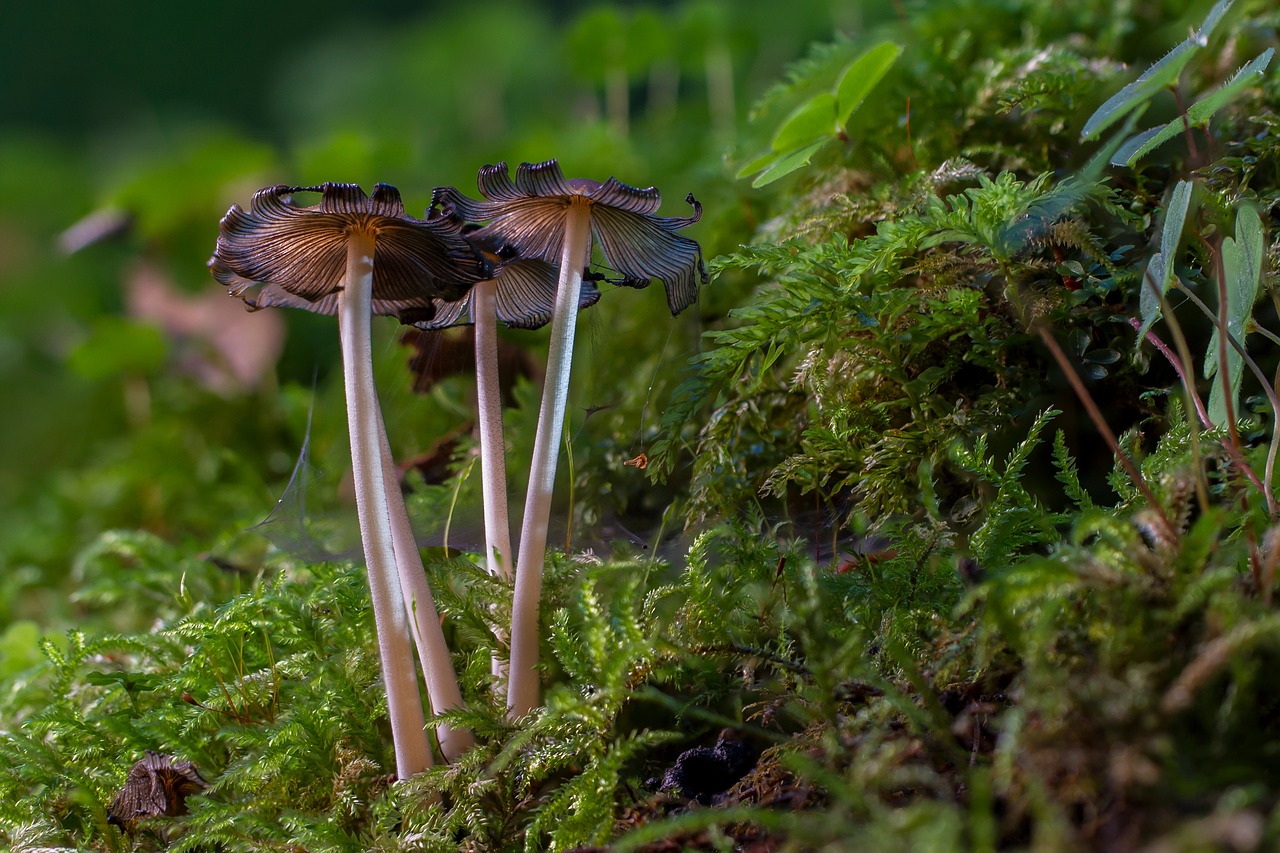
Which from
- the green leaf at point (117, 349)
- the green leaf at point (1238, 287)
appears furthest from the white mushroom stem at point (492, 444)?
the green leaf at point (117, 349)

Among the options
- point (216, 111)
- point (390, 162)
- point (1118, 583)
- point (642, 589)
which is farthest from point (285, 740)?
point (216, 111)

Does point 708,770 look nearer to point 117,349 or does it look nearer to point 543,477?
point 543,477

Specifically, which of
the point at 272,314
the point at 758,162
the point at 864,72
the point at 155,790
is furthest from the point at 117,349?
the point at 864,72

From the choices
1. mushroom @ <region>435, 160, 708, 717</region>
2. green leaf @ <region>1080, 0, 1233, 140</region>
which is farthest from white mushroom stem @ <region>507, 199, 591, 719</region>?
green leaf @ <region>1080, 0, 1233, 140</region>

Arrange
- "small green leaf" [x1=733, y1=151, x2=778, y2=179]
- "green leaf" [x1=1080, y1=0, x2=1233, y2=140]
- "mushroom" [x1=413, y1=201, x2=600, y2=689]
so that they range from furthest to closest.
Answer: "small green leaf" [x1=733, y1=151, x2=778, y2=179] → "mushroom" [x1=413, y1=201, x2=600, y2=689] → "green leaf" [x1=1080, y1=0, x2=1233, y2=140]

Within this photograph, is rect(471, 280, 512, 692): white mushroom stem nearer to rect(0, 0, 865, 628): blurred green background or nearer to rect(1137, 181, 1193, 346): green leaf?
rect(0, 0, 865, 628): blurred green background

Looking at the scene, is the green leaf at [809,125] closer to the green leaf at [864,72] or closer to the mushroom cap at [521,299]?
the green leaf at [864,72]
